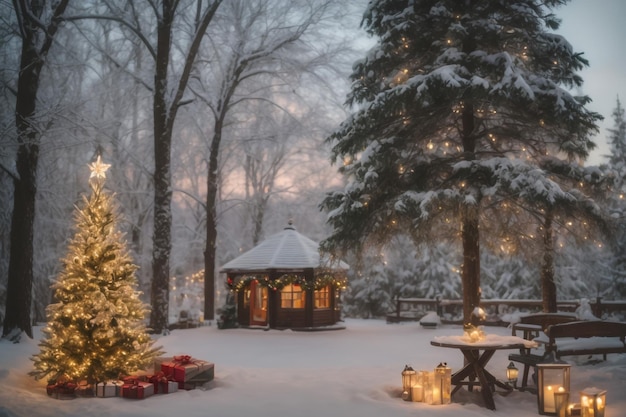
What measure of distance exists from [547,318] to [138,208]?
21180mm

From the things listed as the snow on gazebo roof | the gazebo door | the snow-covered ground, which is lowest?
the snow-covered ground

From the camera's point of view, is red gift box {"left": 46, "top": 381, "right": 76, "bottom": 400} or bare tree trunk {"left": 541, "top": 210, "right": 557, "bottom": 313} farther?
bare tree trunk {"left": 541, "top": 210, "right": 557, "bottom": 313}

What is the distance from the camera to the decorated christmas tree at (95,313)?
9.34 metres

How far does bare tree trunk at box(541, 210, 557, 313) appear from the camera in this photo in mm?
13305

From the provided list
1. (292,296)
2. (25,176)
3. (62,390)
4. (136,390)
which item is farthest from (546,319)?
(25,176)

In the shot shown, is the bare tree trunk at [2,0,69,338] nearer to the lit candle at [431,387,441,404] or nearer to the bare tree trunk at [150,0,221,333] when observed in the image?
the bare tree trunk at [150,0,221,333]

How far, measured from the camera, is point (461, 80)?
11.7 m

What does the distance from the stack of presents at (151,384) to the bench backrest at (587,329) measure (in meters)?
6.09

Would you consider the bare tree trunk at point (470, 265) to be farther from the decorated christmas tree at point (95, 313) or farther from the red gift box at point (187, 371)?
the decorated christmas tree at point (95, 313)

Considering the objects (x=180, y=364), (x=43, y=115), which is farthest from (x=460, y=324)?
(x=43, y=115)

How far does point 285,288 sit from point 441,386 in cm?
1349

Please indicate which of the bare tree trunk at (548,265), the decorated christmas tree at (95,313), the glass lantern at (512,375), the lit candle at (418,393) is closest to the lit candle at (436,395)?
the lit candle at (418,393)

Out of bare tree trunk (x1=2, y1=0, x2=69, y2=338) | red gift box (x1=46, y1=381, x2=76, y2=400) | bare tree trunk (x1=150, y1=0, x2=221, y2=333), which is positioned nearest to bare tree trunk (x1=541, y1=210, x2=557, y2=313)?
red gift box (x1=46, y1=381, x2=76, y2=400)

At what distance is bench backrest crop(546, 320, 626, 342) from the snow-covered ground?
2.74 ft
